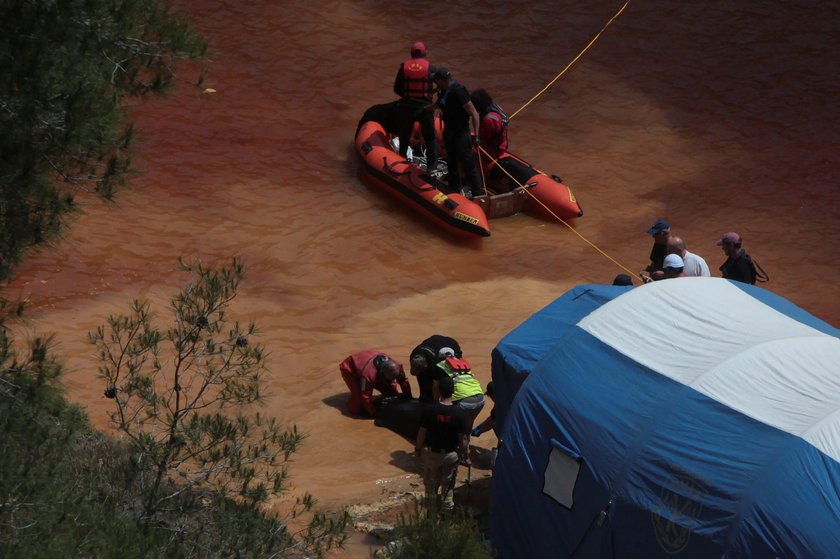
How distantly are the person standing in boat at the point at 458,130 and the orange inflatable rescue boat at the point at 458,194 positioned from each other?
0.27 metres

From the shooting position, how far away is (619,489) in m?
7.50

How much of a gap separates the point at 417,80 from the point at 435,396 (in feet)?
21.2

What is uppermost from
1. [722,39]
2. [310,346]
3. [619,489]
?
[722,39]

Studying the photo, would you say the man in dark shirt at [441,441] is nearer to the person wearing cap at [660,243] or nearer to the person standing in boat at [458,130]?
the person wearing cap at [660,243]

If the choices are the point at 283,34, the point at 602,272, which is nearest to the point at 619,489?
the point at 602,272

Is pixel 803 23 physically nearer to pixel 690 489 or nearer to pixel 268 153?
pixel 268 153

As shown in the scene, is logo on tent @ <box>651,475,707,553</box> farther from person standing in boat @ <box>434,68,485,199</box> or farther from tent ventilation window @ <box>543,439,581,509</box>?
person standing in boat @ <box>434,68,485,199</box>

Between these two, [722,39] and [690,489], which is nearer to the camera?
[690,489]

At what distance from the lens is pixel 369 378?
34.9ft

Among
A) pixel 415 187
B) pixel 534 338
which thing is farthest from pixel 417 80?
pixel 534 338

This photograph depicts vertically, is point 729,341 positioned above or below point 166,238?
above

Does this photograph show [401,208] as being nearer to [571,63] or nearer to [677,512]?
[571,63]

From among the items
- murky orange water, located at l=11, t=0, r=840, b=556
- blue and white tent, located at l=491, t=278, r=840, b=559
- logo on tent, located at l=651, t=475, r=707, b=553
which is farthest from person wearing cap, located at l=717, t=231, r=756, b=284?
logo on tent, located at l=651, t=475, r=707, b=553

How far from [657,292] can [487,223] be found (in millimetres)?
6688
